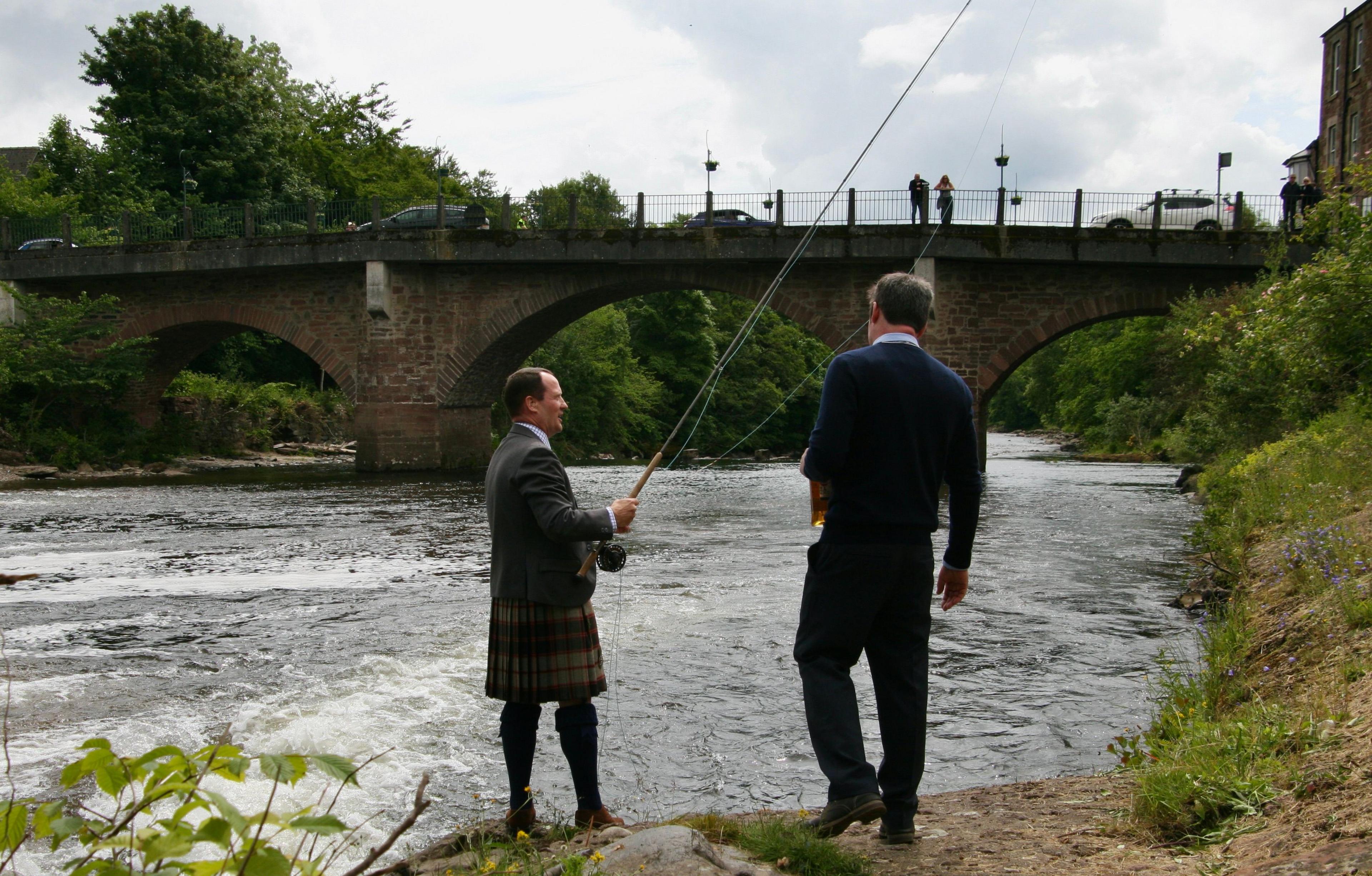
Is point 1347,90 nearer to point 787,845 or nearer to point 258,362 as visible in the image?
point 258,362

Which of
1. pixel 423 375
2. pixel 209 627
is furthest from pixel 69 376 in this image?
pixel 209 627

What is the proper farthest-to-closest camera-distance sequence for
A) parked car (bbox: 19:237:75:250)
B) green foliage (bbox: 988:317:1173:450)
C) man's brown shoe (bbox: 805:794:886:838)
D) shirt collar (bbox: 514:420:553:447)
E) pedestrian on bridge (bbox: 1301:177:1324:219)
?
1. green foliage (bbox: 988:317:1173:450)
2. parked car (bbox: 19:237:75:250)
3. pedestrian on bridge (bbox: 1301:177:1324:219)
4. shirt collar (bbox: 514:420:553:447)
5. man's brown shoe (bbox: 805:794:886:838)

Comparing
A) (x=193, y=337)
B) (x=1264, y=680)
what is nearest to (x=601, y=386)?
(x=193, y=337)

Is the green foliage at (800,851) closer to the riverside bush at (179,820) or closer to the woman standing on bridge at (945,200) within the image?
the riverside bush at (179,820)

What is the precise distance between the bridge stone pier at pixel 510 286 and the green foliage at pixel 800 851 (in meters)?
19.4

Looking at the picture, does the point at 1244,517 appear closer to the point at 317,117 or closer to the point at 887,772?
the point at 887,772

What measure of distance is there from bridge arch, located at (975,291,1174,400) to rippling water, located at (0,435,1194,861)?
8524 millimetres

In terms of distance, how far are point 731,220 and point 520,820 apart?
72.0 feet

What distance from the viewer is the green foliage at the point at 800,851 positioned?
3.07 metres

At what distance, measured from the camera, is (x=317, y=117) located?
55.5 metres

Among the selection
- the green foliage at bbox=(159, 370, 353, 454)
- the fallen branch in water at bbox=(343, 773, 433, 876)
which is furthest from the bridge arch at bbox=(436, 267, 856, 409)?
the fallen branch in water at bbox=(343, 773, 433, 876)

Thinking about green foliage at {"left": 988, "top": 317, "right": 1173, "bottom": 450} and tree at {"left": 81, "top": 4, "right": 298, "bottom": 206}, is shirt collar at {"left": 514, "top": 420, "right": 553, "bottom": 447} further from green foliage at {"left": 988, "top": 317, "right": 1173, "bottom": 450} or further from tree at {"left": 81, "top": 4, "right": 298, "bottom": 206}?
tree at {"left": 81, "top": 4, "right": 298, "bottom": 206}

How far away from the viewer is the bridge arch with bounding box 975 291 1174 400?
74.9ft

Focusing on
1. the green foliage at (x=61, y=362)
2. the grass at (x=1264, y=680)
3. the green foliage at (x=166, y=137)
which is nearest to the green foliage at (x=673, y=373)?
the green foliage at (x=166, y=137)
